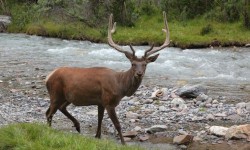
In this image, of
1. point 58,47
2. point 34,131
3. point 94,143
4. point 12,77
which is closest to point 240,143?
point 94,143

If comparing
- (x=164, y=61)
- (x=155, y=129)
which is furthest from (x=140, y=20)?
(x=155, y=129)

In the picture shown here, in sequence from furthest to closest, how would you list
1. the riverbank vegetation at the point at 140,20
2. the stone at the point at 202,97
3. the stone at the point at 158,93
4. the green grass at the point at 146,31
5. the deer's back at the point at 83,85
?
the riverbank vegetation at the point at 140,20 < the green grass at the point at 146,31 < the stone at the point at 158,93 < the stone at the point at 202,97 < the deer's back at the point at 83,85

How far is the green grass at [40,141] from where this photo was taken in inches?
348

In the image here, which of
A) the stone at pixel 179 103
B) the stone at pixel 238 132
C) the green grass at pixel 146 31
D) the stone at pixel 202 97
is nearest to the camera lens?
the stone at pixel 238 132

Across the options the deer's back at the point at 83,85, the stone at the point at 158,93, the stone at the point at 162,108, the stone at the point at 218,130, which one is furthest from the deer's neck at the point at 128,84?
the stone at the point at 158,93

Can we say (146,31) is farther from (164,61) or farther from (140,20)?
(164,61)

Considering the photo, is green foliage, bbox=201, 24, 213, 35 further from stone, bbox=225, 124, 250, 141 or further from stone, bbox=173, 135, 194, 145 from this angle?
stone, bbox=173, 135, 194, 145

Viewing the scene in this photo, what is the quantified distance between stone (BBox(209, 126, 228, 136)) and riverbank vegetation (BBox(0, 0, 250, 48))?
19637mm

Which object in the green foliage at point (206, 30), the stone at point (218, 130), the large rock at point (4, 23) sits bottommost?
the large rock at point (4, 23)

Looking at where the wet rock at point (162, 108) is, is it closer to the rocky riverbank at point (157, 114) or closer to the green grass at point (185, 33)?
the rocky riverbank at point (157, 114)

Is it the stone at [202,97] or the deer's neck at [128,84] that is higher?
the deer's neck at [128,84]

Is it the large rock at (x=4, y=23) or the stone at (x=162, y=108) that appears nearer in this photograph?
the stone at (x=162, y=108)

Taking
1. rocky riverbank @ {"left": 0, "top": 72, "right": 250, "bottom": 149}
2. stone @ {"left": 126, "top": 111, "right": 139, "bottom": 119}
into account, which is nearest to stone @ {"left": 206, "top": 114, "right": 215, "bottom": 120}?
rocky riverbank @ {"left": 0, "top": 72, "right": 250, "bottom": 149}

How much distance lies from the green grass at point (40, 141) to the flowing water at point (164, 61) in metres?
9.43
